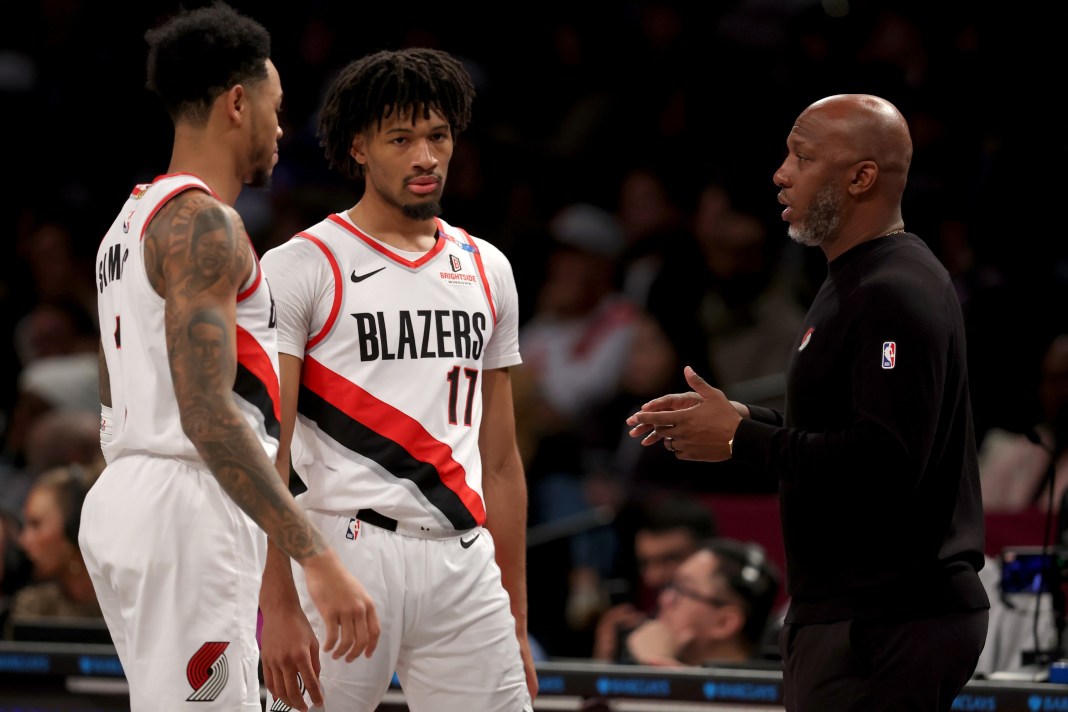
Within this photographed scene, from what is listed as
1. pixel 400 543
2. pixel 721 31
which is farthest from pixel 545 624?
pixel 721 31

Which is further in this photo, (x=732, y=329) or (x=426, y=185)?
(x=732, y=329)

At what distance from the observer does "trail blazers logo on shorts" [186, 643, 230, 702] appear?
9.85ft

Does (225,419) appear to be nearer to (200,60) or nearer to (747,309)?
(200,60)

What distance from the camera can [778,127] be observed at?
8133 mm

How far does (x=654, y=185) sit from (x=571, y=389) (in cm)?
141

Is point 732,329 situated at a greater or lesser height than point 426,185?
lesser

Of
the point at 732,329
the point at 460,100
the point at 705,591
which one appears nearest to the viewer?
the point at 460,100

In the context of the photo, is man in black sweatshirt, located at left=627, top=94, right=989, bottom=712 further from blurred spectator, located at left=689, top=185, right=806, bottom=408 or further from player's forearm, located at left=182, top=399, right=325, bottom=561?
blurred spectator, located at left=689, top=185, right=806, bottom=408

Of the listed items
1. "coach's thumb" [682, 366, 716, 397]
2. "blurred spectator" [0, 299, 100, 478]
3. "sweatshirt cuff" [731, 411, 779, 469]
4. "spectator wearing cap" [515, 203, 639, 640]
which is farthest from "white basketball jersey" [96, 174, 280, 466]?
"blurred spectator" [0, 299, 100, 478]

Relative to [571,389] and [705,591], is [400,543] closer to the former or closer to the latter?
[705,591]

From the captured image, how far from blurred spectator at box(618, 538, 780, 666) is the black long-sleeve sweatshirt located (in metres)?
2.16

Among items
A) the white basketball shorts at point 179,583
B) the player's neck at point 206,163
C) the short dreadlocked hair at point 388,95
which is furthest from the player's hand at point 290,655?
the short dreadlocked hair at point 388,95

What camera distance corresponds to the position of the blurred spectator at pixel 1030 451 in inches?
241

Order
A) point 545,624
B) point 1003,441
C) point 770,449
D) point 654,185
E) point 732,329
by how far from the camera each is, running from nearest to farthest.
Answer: point 770,449 < point 1003,441 < point 545,624 < point 732,329 < point 654,185
